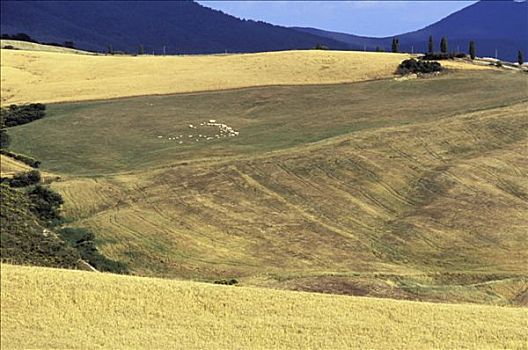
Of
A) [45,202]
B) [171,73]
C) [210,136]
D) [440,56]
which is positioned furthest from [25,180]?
[440,56]

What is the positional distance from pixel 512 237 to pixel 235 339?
20.9 metres

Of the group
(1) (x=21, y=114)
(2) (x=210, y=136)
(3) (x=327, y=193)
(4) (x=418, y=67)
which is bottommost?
(3) (x=327, y=193)

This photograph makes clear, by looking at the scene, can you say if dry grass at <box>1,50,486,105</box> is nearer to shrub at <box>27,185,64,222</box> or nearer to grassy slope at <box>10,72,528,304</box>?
grassy slope at <box>10,72,528,304</box>

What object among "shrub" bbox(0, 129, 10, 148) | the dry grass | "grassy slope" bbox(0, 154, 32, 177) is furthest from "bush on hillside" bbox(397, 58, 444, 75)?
"grassy slope" bbox(0, 154, 32, 177)

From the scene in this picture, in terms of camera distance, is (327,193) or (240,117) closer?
(327,193)

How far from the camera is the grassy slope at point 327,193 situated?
40844 mm

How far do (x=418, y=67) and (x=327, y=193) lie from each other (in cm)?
3637

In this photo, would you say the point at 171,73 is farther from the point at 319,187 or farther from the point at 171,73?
the point at 319,187

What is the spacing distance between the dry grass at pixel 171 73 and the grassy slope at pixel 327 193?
12.2m

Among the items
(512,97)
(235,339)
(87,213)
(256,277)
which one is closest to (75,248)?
(87,213)

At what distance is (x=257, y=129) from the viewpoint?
222 feet

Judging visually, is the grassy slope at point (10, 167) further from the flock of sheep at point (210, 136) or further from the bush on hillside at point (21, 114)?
the bush on hillside at point (21, 114)

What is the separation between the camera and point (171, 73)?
96.1m

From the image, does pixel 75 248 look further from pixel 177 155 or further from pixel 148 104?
pixel 148 104
